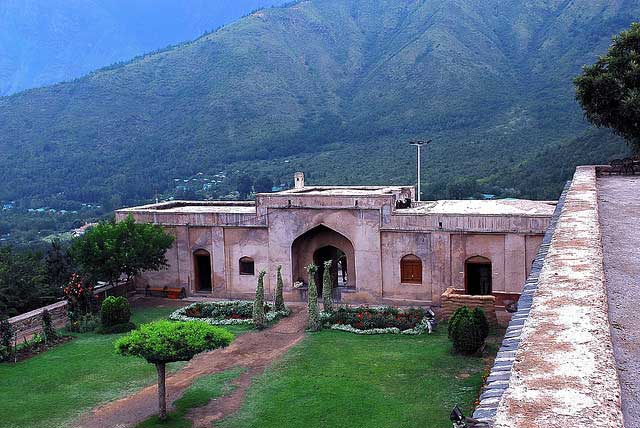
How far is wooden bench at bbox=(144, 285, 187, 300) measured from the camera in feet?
85.3

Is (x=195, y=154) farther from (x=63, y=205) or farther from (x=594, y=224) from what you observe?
(x=594, y=224)

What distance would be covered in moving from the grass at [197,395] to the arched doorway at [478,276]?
9349mm

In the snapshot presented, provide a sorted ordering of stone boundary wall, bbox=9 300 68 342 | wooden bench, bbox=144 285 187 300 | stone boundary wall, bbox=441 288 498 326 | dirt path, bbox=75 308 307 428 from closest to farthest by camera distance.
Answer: dirt path, bbox=75 308 307 428 → stone boundary wall, bbox=441 288 498 326 → stone boundary wall, bbox=9 300 68 342 → wooden bench, bbox=144 285 187 300

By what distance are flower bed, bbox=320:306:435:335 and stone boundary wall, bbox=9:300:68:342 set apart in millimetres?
8652

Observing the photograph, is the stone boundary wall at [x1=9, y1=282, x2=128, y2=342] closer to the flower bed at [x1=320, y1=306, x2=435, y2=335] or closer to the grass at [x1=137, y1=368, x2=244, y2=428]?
the grass at [x1=137, y1=368, x2=244, y2=428]

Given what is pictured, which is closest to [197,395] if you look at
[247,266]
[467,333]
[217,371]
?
[217,371]

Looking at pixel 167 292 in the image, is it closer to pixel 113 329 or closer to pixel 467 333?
pixel 113 329

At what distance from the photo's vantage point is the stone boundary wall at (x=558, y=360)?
2822 mm

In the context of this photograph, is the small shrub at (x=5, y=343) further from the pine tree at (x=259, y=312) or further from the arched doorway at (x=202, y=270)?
the arched doorway at (x=202, y=270)

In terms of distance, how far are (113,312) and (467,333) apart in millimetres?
11120

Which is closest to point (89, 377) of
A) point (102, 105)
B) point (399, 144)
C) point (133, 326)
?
point (133, 326)

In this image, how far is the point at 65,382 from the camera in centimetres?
1614

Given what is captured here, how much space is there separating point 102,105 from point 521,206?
65320mm

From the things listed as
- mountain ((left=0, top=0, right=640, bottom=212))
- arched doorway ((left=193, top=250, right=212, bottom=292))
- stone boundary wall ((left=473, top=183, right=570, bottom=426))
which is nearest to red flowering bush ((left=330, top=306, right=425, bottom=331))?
arched doorway ((left=193, top=250, right=212, bottom=292))
